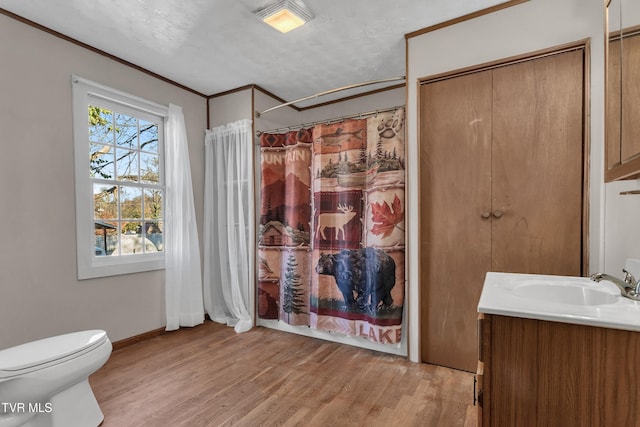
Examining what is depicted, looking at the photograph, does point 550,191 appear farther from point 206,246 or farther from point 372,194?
point 206,246

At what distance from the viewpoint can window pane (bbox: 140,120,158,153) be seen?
9.53 feet

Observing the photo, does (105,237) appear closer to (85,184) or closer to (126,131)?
(85,184)

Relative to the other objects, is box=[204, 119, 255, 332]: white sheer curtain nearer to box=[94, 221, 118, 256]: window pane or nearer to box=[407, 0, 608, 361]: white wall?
box=[94, 221, 118, 256]: window pane

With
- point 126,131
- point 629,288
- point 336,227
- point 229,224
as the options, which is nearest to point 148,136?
point 126,131

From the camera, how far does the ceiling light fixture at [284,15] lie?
6.22 feet

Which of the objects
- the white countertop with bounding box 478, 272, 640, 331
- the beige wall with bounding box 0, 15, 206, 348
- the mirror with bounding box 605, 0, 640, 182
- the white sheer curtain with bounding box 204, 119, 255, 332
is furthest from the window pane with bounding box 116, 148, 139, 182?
the mirror with bounding box 605, 0, 640, 182

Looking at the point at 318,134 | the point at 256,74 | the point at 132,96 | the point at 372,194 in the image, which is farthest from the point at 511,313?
the point at 132,96

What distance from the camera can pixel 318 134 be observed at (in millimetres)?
2709

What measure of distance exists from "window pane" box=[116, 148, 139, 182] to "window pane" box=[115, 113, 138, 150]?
62 mm

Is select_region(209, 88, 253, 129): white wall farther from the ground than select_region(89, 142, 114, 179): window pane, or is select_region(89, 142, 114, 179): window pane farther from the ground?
select_region(209, 88, 253, 129): white wall

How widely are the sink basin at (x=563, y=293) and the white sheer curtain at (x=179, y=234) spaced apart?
274 cm

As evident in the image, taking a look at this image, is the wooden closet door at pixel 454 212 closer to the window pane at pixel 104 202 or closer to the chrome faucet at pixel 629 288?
the chrome faucet at pixel 629 288

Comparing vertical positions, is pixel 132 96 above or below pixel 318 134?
above

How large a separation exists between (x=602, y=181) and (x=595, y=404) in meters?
1.39
